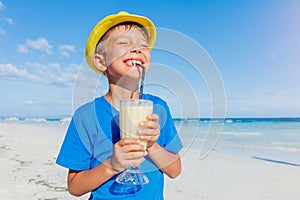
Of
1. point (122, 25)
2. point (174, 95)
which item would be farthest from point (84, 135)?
point (122, 25)

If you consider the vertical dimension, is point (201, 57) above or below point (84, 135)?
above

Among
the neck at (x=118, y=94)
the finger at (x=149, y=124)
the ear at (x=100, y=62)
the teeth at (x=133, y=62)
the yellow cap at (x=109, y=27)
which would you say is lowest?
the finger at (x=149, y=124)

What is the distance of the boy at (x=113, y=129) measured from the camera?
1412mm

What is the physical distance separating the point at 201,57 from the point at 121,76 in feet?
1.38

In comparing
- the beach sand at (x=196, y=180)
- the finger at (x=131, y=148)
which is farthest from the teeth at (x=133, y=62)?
the beach sand at (x=196, y=180)

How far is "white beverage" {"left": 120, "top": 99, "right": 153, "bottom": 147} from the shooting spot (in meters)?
1.33

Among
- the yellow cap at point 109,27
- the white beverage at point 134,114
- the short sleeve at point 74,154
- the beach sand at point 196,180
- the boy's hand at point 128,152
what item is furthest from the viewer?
the beach sand at point 196,180

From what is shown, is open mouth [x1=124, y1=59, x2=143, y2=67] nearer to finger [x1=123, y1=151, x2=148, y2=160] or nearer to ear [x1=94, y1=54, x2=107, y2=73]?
ear [x1=94, y1=54, x2=107, y2=73]

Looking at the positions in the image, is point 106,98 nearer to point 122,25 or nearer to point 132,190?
point 122,25

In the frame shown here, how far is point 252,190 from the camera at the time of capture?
541cm

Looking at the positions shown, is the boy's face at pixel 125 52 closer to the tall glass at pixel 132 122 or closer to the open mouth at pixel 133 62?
the open mouth at pixel 133 62

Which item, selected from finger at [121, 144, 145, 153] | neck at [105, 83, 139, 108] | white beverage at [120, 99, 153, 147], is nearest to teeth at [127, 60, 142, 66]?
neck at [105, 83, 139, 108]

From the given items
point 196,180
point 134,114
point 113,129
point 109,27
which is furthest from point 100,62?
point 196,180

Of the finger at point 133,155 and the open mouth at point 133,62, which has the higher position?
the open mouth at point 133,62
